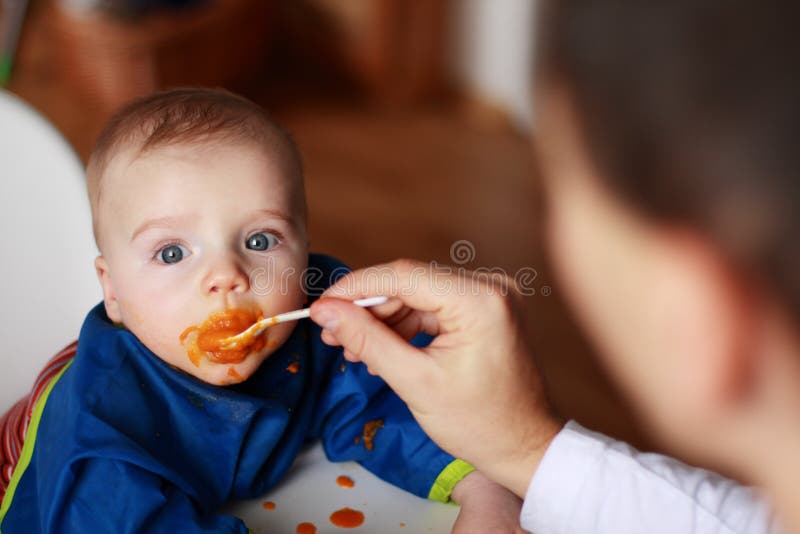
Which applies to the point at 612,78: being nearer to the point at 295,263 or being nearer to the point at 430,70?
the point at 295,263

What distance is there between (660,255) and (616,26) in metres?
0.09

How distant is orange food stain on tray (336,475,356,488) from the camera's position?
3.01ft

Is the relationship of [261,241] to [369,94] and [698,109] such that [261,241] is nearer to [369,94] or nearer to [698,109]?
[698,109]

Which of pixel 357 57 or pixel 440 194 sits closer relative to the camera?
pixel 440 194

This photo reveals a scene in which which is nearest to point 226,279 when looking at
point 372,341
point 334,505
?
point 372,341

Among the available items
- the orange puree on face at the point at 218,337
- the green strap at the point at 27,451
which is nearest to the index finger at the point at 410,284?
the orange puree on face at the point at 218,337

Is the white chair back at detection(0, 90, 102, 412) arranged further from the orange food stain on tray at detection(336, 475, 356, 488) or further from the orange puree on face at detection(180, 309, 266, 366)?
the orange food stain on tray at detection(336, 475, 356, 488)

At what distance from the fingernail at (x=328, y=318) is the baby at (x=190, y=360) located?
3.7 inches

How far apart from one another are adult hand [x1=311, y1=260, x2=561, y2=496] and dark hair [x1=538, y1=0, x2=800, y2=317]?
0.42 metres

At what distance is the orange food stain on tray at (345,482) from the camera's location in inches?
36.1

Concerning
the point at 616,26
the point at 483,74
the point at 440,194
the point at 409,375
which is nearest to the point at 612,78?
the point at 616,26

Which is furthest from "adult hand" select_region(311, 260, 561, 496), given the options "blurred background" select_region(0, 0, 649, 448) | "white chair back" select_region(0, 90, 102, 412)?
"blurred background" select_region(0, 0, 649, 448)

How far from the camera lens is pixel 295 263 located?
2.95ft

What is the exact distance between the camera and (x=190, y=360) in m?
0.84
